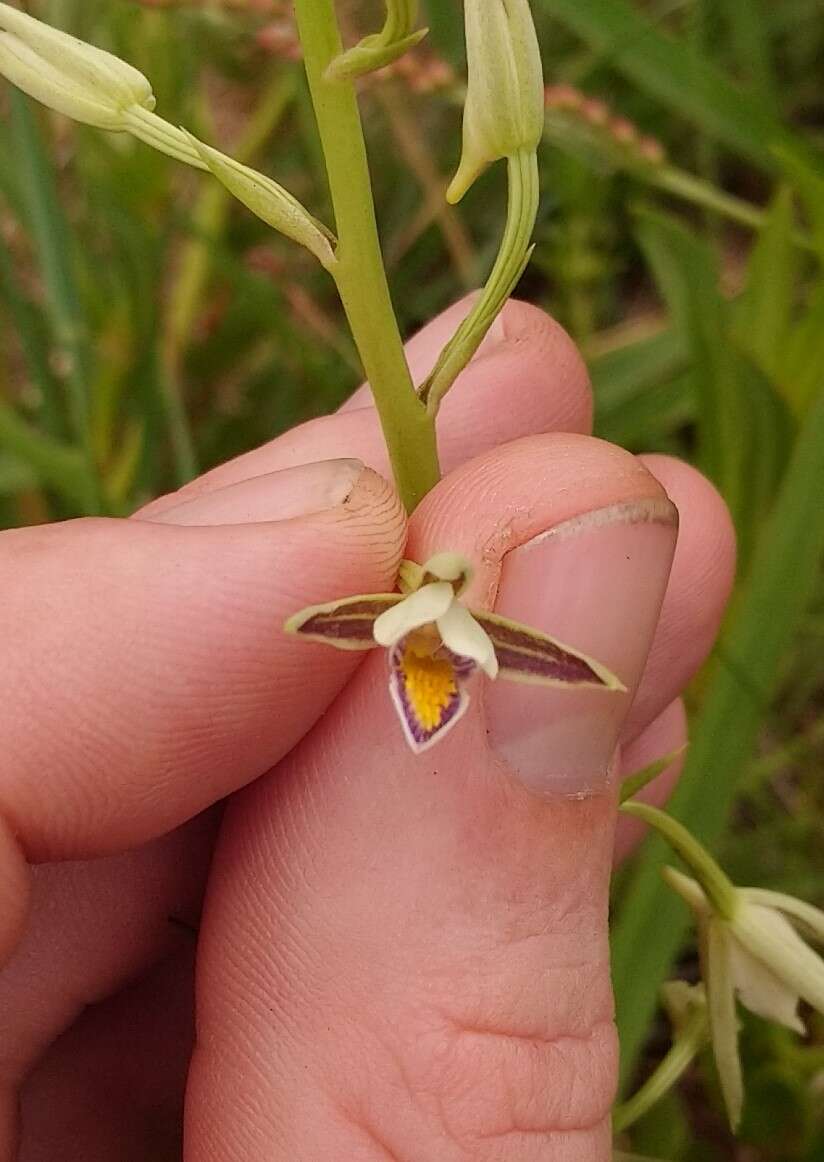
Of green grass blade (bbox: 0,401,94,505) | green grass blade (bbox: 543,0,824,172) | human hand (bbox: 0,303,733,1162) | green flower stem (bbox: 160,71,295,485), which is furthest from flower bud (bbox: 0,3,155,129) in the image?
green flower stem (bbox: 160,71,295,485)

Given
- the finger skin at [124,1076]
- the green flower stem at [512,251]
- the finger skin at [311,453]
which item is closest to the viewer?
the green flower stem at [512,251]

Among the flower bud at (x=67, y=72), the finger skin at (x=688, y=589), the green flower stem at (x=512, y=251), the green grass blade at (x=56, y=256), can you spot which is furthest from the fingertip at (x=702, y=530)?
the green grass blade at (x=56, y=256)

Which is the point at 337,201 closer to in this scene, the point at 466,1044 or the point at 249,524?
the point at 249,524

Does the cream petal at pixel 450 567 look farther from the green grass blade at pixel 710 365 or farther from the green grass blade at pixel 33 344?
the green grass blade at pixel 33 344

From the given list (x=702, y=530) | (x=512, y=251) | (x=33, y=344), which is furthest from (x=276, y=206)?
(x=33, y=344)

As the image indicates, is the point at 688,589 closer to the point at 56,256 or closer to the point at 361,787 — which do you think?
the point at 361,787

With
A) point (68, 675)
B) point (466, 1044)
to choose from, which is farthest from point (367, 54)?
point (466, 1044)

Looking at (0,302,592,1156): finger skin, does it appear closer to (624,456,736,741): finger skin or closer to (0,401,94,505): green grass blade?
(624,456,736,741): finger skin
